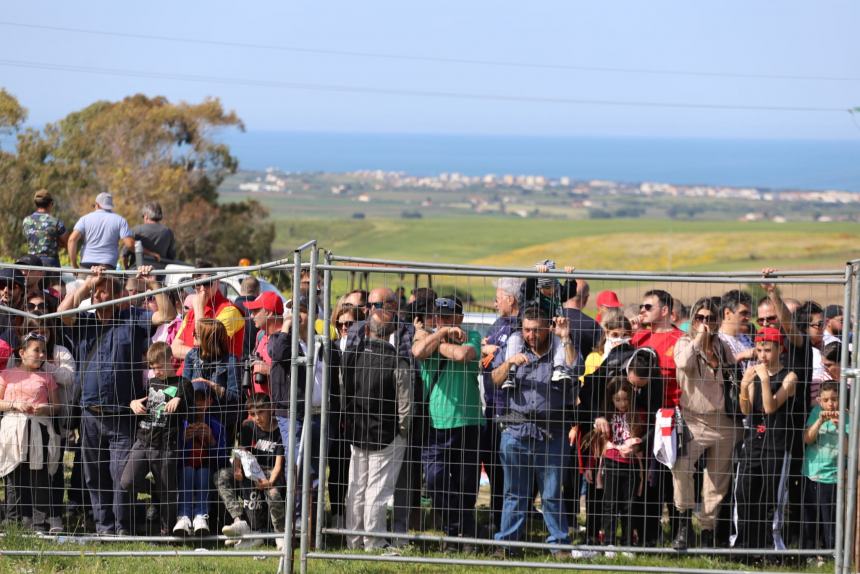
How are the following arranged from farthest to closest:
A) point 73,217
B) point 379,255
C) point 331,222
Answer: point 331,222 < point 379,255 < point 73,217

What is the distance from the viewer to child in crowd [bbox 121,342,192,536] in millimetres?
8648

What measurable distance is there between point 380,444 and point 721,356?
253 centimetres

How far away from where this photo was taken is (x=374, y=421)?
8281 millimetres

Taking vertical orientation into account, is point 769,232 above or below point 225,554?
above

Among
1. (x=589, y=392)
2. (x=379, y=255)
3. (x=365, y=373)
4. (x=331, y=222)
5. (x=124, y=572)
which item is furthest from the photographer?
(x=331, y=222)

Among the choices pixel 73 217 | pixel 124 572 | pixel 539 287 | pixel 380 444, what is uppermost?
pixel 73 217

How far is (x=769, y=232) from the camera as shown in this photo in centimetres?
11719

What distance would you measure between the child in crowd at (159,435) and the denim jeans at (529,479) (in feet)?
7.92

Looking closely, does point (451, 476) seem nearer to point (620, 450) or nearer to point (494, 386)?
point (494, 386)

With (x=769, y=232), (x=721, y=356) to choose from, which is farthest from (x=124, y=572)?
(x=769, y=232)

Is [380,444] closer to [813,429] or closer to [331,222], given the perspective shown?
[813,429]

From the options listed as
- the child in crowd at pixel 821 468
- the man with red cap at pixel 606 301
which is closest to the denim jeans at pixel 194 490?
the man with red cap at pixel 606 301

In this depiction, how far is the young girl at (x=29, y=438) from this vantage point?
→ 28.7 feet

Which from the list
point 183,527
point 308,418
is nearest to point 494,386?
point 308,418
